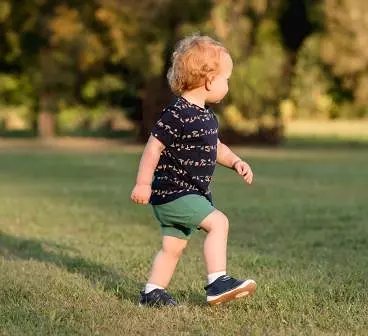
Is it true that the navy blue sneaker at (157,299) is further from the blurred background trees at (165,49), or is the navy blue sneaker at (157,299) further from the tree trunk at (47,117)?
the tree trunk at (47,117)

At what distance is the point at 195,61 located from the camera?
19.2 feet

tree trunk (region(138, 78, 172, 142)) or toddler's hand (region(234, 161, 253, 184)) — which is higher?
toddler's hand (region(234, 161, 253, 184))

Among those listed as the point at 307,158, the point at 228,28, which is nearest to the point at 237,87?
the point at 228,28

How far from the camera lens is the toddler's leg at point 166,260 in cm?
602

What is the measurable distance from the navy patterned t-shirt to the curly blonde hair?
15 cm

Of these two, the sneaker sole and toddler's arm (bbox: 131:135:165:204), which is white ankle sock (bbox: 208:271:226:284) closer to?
the sneaker sole

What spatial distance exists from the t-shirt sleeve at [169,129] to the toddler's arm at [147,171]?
32 mm

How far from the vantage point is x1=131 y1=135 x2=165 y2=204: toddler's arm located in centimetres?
576

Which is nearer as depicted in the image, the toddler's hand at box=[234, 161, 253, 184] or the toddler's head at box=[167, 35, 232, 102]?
the toddler's head at box=[167, 35, 232, 102]

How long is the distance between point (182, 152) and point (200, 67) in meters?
0.51

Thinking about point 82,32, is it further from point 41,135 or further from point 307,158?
point 307,158

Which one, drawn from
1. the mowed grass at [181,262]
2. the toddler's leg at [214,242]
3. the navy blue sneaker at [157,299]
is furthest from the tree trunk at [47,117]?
the toddler's leg at [214,242]

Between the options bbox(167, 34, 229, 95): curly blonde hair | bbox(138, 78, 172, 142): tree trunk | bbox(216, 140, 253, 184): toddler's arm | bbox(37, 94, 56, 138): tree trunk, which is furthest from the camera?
bbox(37, 94, 56, 138): tree trunk

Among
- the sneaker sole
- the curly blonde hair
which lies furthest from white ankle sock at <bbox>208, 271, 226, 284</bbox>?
the curly blonde hair
